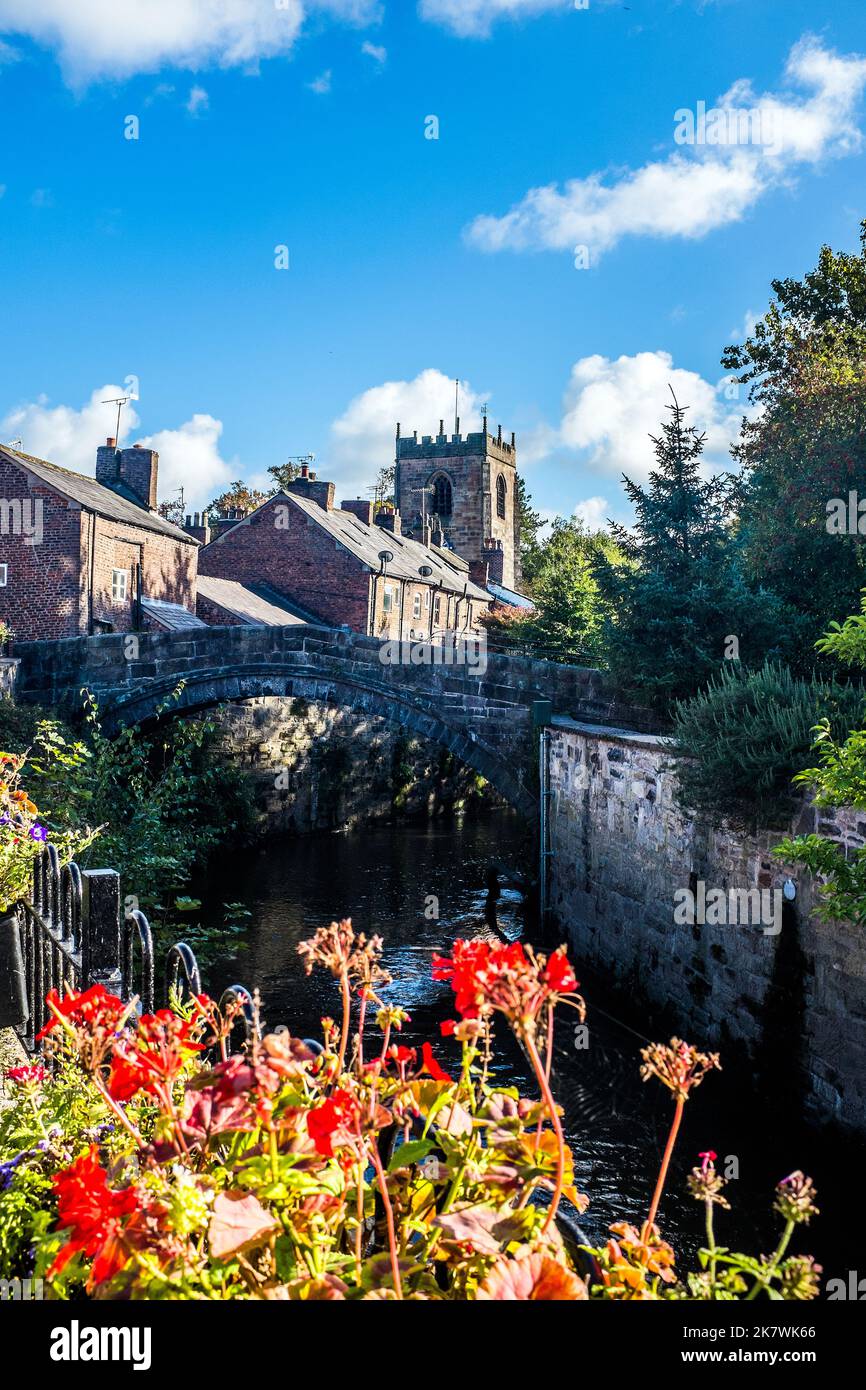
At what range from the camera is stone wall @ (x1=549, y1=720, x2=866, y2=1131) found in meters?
8.16

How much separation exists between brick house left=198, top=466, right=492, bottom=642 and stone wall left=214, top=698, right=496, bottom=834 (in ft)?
15.0

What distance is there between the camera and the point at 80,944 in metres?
4.15

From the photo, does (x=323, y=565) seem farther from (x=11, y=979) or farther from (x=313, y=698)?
(x=11, y=979)

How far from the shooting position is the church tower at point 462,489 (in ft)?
185

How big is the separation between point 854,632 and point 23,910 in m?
6.29

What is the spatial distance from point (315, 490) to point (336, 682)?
1897cm

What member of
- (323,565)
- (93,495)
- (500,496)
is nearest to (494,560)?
(500,496)

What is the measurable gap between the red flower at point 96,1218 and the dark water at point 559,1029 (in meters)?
7.02

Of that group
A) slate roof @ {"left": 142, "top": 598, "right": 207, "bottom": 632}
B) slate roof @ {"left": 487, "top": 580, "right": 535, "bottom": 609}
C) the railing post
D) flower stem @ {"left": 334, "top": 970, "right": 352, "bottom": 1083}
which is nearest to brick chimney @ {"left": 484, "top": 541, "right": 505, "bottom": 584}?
slate roof @ {"left": 487, "top": 580, "right": 535, "bottom": 609}

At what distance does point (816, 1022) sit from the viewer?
8398 mm

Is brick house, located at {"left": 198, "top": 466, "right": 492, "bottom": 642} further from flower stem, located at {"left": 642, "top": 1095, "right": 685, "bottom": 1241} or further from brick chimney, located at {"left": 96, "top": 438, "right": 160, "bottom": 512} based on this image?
flower stem, located at {"left": 642, "top": 1095, "right": 685, "bottom": 1241}

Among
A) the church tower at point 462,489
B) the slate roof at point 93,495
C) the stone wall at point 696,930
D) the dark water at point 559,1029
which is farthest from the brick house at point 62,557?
the church tower at point 462,489
